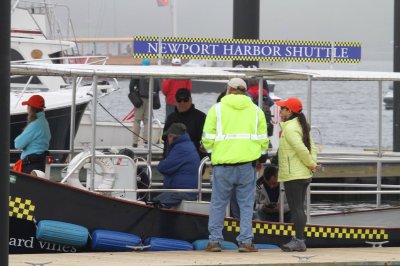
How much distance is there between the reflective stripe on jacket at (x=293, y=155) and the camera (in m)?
10.7

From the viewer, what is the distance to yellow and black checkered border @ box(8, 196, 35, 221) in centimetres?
1066

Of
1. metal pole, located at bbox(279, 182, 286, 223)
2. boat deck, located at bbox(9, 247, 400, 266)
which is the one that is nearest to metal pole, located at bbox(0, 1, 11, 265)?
boat deck, located at bbox(9, 247, 400, 266)

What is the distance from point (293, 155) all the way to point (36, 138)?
2.94 m

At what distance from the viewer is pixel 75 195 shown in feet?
35.5

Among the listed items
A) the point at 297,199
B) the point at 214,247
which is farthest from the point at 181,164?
the point at 297,199

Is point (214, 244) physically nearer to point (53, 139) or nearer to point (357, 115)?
point (53, 139)

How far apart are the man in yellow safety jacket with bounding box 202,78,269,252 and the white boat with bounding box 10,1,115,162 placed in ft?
32.9

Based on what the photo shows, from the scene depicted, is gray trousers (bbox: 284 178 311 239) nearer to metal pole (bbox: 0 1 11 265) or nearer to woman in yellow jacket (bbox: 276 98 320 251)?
woman in yellow jacket (bbox: 276 98 320 251)

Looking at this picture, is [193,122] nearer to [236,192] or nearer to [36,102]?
[36,102]

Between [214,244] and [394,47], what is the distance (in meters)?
11.0

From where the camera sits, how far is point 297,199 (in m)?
10.8

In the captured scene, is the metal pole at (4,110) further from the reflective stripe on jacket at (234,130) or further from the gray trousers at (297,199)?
the gray trousers at (297,199)

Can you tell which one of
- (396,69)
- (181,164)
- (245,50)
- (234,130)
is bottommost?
(181,164)

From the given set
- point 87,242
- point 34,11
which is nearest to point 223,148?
point 87,242
